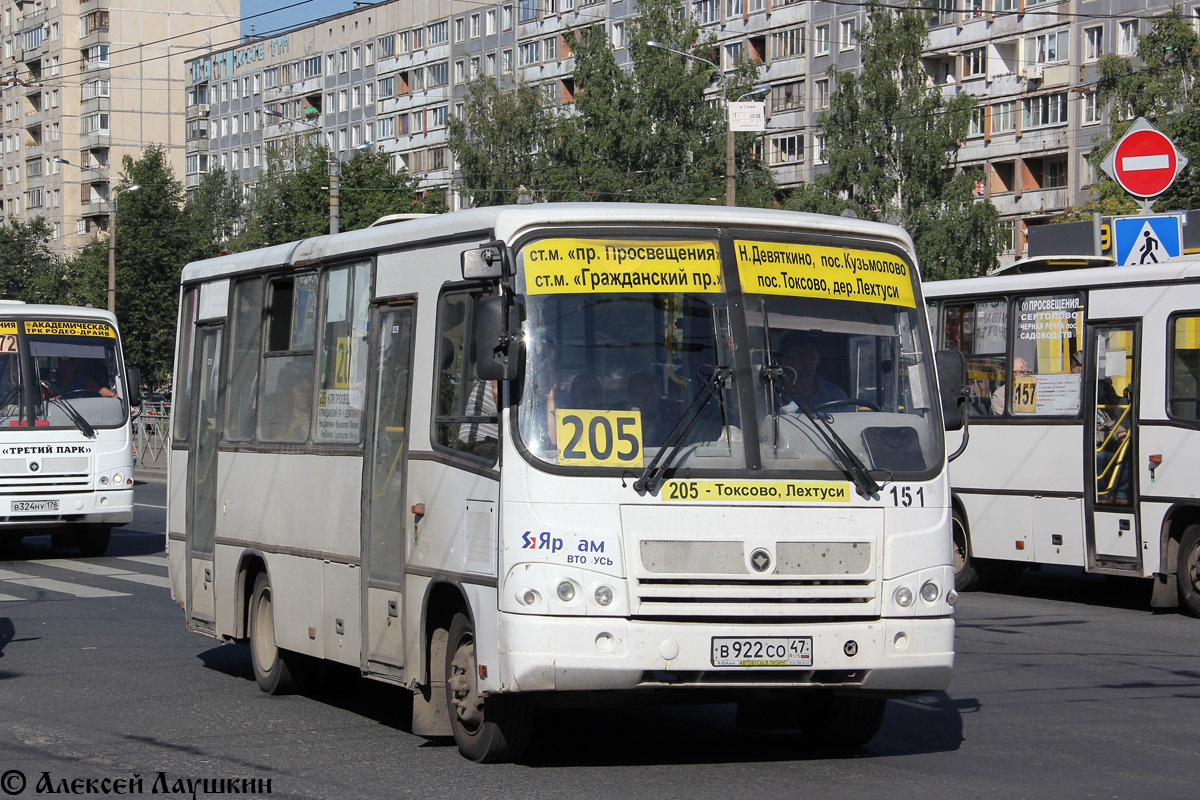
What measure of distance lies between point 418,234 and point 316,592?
220 centimetres

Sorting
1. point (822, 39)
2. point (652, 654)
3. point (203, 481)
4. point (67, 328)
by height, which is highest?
point (822, 39)

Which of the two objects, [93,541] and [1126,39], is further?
[1126,39]

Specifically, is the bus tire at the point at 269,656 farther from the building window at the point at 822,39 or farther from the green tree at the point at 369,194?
the building window at the point at 822,39

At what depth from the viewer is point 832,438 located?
8242 millimetres

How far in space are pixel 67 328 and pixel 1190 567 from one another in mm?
12903

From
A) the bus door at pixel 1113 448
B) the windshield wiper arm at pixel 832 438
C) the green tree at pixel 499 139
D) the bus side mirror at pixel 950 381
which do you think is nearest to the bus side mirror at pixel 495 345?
the windshield wiper arm at pixel 832 438

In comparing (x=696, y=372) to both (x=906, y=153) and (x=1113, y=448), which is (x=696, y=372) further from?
(x=906, y=153)

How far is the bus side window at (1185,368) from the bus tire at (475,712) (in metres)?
8.77

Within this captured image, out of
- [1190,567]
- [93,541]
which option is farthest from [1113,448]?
[93,541]

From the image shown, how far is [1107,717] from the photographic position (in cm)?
996

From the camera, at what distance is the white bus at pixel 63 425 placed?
21.1m

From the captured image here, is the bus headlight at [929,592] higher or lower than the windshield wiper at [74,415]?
lower

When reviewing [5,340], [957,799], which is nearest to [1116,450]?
[957,799]

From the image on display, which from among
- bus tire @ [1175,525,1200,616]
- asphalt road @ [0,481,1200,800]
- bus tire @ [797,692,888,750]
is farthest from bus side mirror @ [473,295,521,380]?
bus tire @ [1175,525,1200,616]
